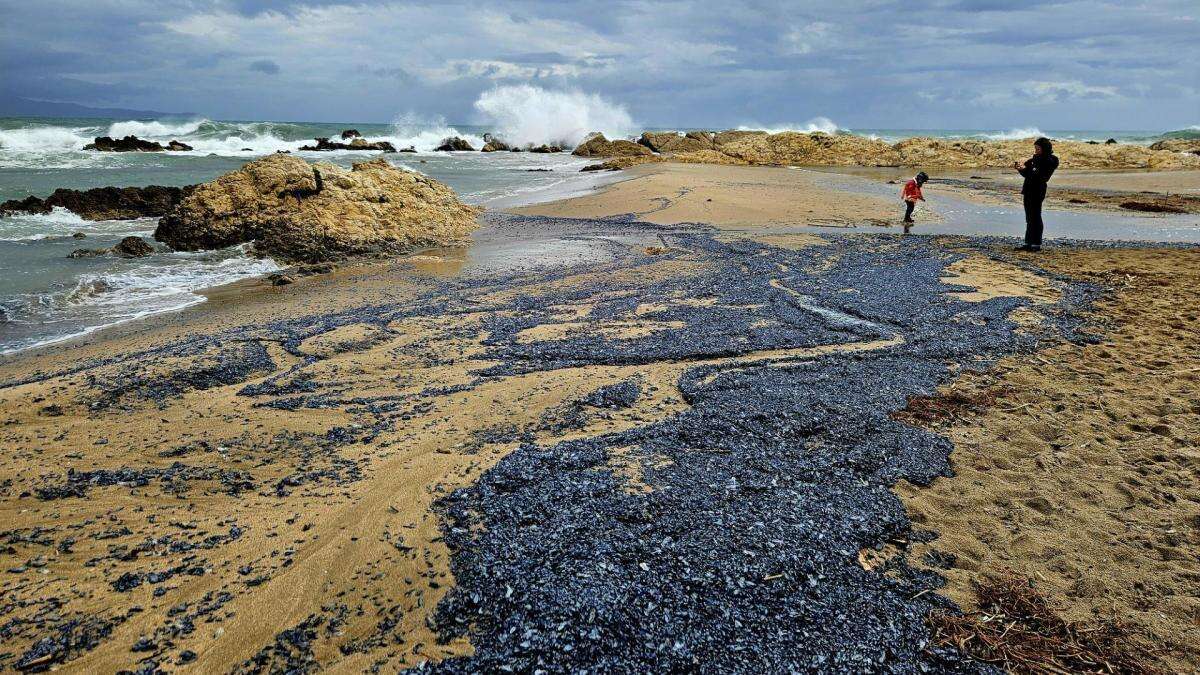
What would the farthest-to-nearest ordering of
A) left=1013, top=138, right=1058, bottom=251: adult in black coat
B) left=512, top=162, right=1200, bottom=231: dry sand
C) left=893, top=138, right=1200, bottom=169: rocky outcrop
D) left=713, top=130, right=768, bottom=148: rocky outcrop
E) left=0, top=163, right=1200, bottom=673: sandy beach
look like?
1. left=713, top=130, right=768, bottom=148: rocky outcrop
2. left=893, top=138, right=1200, bottom=169: rocky outcrop
3. left=512, top=162, right=1200, bottom=231: dry sand
4. left=1013, top=138, right=1058, bottom=251: adult in black coat
5. left=0, top=163, right=1200, bottom=673: sandy beach

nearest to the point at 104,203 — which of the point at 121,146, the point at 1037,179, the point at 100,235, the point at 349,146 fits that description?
the point at 100,235

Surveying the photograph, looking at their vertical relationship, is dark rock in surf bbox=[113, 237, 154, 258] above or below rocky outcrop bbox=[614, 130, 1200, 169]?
below

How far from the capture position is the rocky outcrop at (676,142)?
160 ft

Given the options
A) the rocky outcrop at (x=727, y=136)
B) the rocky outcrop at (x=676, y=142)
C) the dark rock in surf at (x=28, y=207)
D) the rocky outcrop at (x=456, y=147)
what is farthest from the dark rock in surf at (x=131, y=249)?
the rocky outcrop at (x=456, y=147)

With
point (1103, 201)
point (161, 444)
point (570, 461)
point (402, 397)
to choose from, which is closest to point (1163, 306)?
point (570, 461)

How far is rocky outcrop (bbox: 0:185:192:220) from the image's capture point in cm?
1605

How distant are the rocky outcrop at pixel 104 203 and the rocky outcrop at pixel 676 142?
36.6 meters

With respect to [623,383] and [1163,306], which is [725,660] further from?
[1163,306]

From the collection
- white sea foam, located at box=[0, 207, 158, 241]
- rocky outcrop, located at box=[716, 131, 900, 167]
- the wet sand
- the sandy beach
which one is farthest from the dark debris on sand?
rocky outcrop, located at box=[716, 131, 900, 167]

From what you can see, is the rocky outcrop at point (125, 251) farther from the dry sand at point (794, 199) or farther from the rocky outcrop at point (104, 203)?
the dry sand at point (794, 199)

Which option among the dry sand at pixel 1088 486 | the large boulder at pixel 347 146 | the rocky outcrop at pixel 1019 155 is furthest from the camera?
the large boulder at pixel 347 146

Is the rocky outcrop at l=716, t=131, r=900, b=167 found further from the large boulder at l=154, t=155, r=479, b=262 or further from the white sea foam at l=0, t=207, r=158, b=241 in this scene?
the white sea foam at l=0, t=207, r=158, b=241

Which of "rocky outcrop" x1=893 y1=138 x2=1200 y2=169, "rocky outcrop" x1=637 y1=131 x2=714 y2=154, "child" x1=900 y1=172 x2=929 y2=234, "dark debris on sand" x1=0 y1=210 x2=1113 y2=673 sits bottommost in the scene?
A: "dark debris on sand" x1=0 y1=210 x2=1113 y2=673

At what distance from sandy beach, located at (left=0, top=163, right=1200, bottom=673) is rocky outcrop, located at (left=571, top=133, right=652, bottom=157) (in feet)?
127
